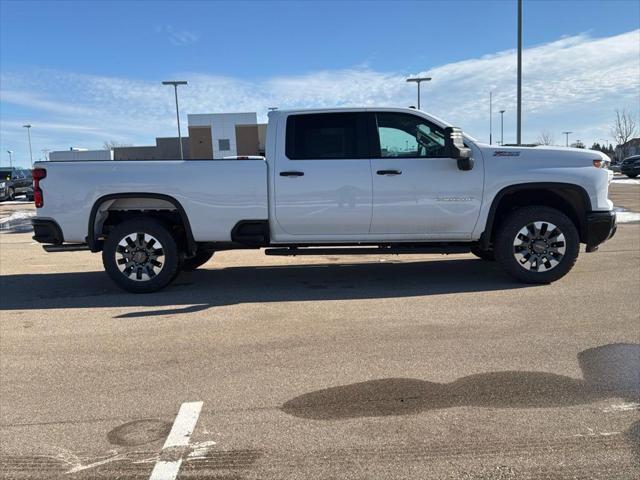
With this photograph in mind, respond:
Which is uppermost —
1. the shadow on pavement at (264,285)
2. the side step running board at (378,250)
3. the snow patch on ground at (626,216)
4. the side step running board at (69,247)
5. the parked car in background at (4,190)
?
the parked car in background at (4,190)

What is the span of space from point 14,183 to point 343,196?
32.4 meters

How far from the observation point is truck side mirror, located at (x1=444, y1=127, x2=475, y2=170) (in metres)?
6.14

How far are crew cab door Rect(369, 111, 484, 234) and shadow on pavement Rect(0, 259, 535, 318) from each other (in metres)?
0.75

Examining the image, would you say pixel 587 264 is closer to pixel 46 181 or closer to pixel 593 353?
pixel 593 353

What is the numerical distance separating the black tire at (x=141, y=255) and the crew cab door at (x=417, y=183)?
2.61 m

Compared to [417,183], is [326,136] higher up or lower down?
higher up

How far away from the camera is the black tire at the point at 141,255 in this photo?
21.6 ft

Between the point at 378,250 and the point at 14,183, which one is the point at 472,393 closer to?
the point at 378,250

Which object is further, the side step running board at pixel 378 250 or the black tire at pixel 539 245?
the side step running board at pixel 378 250

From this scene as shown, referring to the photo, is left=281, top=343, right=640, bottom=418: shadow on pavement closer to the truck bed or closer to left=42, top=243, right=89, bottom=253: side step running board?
the truck bed

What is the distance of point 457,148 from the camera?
20.2ft

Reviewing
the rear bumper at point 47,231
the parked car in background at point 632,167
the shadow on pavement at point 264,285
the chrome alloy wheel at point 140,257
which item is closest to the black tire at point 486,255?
the shadow on pavement at point 264,285

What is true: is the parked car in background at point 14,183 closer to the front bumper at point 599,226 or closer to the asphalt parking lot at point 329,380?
the asphalt parking lot at point 329,380

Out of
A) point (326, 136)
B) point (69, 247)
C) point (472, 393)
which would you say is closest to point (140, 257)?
point (69, 247)
